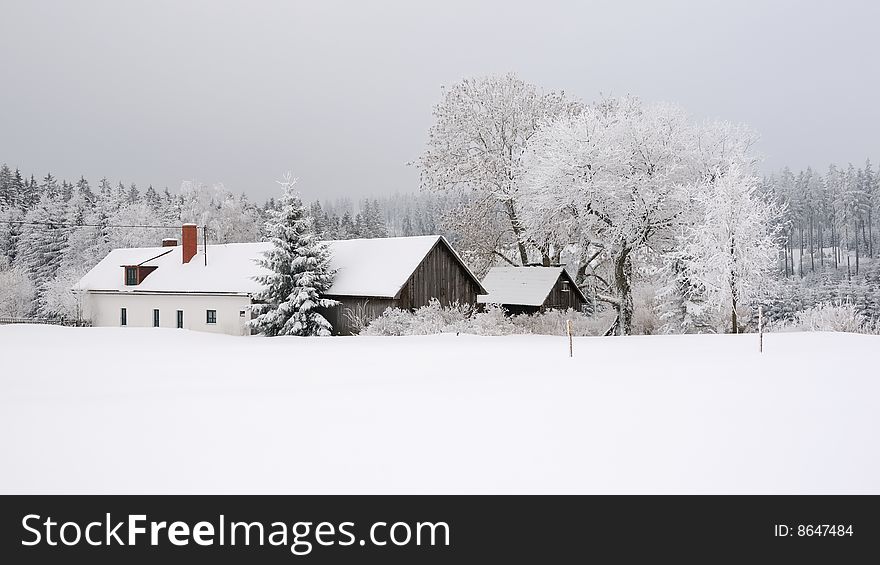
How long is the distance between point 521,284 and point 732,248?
14670 millimetres

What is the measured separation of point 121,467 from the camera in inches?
261

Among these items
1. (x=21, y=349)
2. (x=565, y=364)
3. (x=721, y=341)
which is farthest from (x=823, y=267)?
(x=21, y=349)

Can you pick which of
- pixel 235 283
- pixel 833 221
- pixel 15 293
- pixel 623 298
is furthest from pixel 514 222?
pixel 833 221

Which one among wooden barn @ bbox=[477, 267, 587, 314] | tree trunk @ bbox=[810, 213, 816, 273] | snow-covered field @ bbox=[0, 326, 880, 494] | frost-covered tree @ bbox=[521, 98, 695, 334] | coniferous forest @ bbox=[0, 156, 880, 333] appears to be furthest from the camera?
tree trunk @ bbox=[810, 213, 816, 273]

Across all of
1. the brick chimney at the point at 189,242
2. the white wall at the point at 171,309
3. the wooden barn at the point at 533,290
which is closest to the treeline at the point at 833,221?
the wooden barn at the point at 533,290

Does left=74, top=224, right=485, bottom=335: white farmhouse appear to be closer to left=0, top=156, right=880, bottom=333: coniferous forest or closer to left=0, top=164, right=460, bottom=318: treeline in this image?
left=0, top=156, right=880, bottom=333: coniferous forest

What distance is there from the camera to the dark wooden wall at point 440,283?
93.3 ft

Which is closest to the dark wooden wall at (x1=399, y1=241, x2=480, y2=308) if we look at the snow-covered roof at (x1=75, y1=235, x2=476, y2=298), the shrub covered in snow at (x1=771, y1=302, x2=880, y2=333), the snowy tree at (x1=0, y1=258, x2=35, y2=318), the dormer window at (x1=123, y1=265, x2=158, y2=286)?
the snow-covered roof at (x1=75, y1=235, x2=476, y2=298)

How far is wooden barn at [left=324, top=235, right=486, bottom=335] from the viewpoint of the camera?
28.1m

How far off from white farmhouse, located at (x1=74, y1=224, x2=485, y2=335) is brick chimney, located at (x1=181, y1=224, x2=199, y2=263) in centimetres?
6

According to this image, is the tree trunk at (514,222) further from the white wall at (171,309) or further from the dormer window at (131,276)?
the dormer window at (131,276)

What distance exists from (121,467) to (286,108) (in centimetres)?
11687

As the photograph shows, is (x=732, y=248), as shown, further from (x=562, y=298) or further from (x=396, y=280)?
(x=396, y=280)
